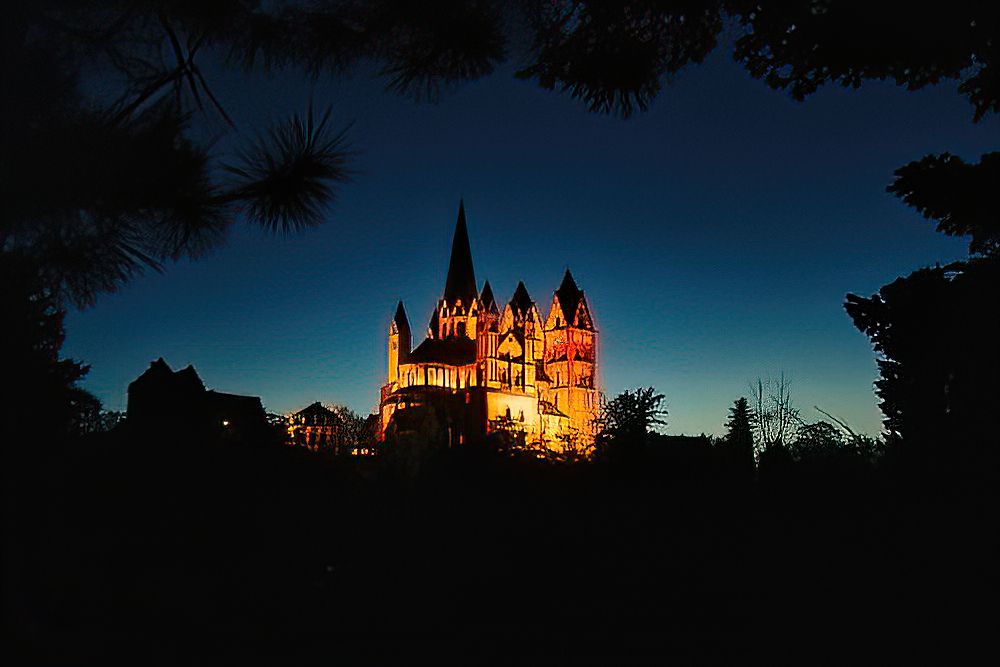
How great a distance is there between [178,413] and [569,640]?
3438 mm

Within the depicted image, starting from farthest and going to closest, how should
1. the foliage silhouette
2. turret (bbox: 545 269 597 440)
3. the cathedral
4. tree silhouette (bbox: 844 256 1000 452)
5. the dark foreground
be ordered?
turret (bbox: 545 269 597 440), the cathedral, the foliage silhouette, tree silhouette (bbox: 844 256 1000 452), the dark foreground

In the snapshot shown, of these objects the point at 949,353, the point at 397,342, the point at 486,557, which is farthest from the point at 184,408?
the point at 397,342

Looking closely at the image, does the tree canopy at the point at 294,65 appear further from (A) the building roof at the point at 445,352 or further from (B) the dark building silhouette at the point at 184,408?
(A) the building roof at the point at 445,352

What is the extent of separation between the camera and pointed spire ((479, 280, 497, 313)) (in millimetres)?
82688

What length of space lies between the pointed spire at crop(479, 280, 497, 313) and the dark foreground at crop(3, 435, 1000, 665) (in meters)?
76.0

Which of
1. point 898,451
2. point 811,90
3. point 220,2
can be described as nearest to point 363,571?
point 898,451

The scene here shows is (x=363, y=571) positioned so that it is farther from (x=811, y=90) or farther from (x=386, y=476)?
(x=811, y=90)

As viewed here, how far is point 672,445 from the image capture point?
7.11 metres

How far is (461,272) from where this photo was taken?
86.6m

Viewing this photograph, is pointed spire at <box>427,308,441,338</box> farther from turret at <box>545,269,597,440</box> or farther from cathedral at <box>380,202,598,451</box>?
turret at <box>545,269,597,440</box>

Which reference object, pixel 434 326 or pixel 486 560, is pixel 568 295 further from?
pixel 486 560

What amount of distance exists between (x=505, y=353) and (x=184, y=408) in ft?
239

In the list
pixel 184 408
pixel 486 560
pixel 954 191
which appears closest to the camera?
pixel 486 560

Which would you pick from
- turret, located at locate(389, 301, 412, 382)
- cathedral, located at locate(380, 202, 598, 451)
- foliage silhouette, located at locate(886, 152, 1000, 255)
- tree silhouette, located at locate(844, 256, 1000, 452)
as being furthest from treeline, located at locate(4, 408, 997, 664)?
turret, located at locate(389, 301, 412, 382)
